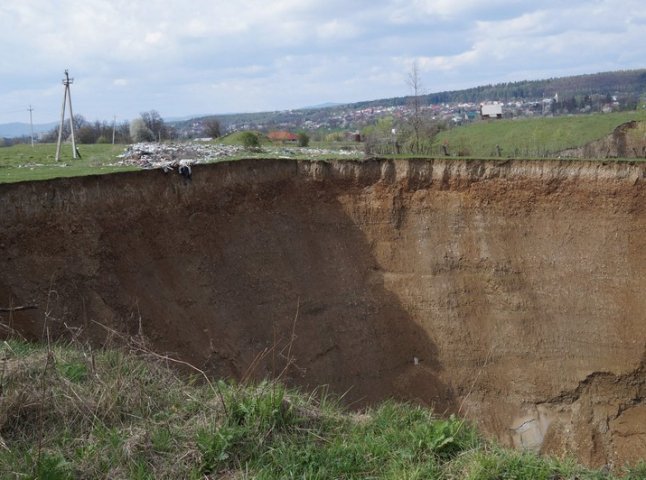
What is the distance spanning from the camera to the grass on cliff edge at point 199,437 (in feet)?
18.4

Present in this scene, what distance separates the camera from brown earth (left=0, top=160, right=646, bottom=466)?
1565 cm

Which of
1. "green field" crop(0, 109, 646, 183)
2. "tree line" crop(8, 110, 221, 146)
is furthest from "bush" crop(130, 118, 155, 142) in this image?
"green field" crop(0, 109, 646, 183)

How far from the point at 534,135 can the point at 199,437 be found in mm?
34744

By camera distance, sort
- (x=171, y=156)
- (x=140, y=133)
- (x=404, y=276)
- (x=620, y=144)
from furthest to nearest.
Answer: (x=140, y=133) < (x=620, y=144) < (x=171, y=156) < (x=404, y=276)

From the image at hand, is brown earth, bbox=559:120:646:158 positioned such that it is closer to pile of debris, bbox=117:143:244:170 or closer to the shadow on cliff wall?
the shadow on cliff wall

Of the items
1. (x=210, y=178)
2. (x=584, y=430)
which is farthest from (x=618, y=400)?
(x=210, y=178)

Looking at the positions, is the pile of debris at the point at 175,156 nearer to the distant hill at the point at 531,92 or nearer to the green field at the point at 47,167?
the green field at the point at 47,167

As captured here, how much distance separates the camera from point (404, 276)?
19.1 meters

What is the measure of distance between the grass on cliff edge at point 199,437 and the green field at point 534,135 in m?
26.8

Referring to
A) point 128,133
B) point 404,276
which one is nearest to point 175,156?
point 404,276

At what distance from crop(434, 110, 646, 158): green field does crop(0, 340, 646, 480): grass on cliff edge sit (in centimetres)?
2677

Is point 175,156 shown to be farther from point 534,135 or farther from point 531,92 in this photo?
point 531,92

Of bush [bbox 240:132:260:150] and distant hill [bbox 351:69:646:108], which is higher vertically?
distant hill [bbox 351:69:646:108]

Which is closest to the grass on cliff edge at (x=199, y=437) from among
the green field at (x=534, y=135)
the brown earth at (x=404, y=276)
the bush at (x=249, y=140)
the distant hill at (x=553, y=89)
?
the brown earth at (x=404, y=276)
